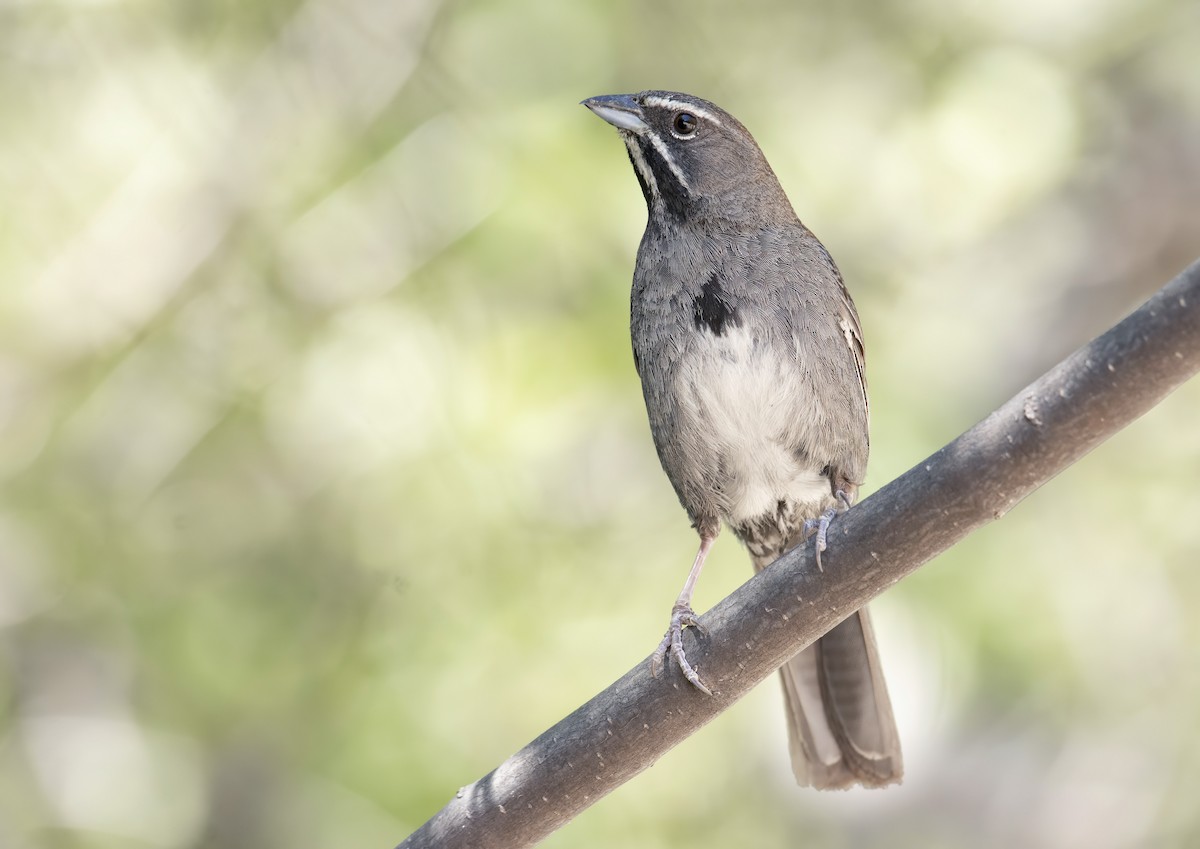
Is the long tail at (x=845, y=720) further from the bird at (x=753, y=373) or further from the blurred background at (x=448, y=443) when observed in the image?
the blurred background at (x=448, y=443)

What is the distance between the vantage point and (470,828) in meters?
3.27

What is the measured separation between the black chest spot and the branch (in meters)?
1.22

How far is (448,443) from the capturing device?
635 centimetres

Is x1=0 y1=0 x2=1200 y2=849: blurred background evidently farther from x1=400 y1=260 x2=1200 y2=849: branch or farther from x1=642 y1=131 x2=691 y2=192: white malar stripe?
x1=400 y1=260 x2=1200 y2=849: branch

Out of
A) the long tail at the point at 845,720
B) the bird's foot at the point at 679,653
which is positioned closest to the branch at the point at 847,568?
the bird's foot at the point at 679,653

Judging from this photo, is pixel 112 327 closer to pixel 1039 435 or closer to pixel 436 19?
pixel 436 19

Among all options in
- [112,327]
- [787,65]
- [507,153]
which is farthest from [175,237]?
[787,65]

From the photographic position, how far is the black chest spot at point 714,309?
4281 millimetres

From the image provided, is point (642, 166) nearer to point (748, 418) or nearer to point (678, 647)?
point (748, 418)

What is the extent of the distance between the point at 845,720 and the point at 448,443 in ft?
8.57

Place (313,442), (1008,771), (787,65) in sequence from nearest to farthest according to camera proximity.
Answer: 1. (313,442)
2. (1008,771)
3. (787,65)

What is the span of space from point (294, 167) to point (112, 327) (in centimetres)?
125

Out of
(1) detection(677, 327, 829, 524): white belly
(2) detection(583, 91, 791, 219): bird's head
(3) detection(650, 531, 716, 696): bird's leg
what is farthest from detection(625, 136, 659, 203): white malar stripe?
(3) detection(650, 531, 716, 696): bird's leg

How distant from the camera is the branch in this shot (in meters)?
2.65
